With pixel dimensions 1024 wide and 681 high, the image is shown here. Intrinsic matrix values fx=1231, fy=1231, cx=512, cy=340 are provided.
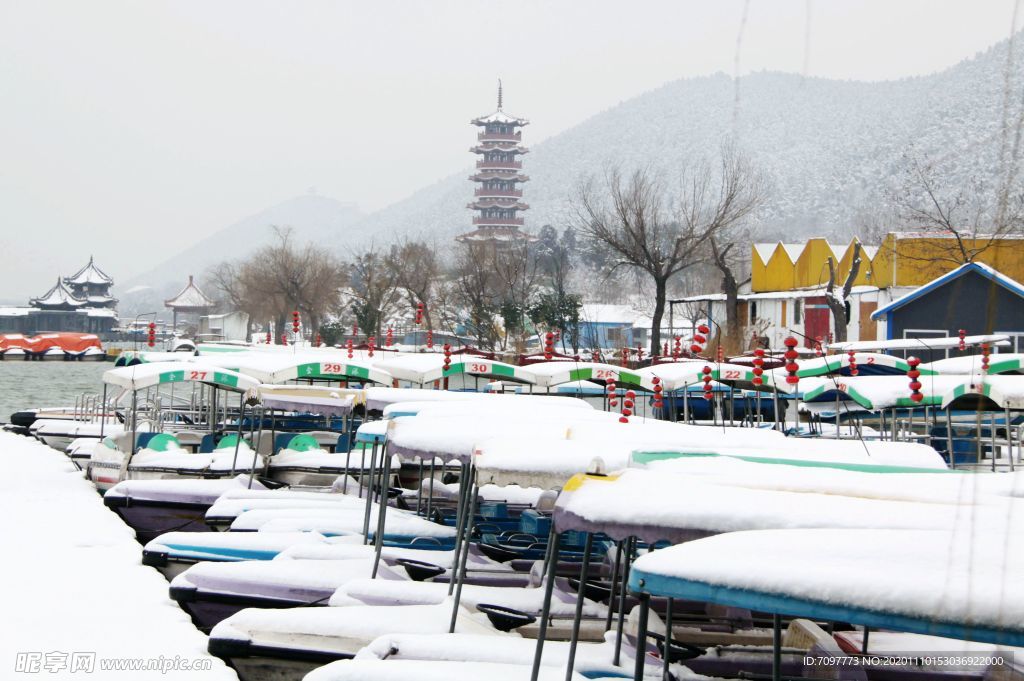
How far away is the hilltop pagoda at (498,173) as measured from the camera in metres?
140

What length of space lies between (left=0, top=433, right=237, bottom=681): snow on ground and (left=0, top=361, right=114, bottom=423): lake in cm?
4171

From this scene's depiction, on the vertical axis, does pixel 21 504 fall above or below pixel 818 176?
below

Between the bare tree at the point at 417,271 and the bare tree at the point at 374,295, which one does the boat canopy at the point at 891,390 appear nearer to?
the bare tree at the point at 417,271

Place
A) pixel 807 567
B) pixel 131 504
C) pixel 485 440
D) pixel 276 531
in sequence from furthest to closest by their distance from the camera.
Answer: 1. pixel 131 504
2. pixel 276 531
3. pixel 485 440
4. pixel 807 567

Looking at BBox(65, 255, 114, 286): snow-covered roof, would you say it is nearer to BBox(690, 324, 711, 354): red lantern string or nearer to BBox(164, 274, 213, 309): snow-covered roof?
BBox(164, 274, 213, 309): snow-covered roof

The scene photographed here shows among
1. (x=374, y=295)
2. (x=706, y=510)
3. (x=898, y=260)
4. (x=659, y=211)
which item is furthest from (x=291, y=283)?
(x=706, y=510)

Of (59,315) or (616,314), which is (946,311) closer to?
(616,314)

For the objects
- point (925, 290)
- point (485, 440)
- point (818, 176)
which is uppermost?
point (818, 176)

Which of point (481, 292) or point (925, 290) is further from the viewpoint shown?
point (481, 292)

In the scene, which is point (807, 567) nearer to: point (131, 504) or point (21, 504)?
point (131, 504)

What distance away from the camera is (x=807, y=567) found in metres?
4.52

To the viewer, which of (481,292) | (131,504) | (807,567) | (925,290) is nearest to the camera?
(807,567)

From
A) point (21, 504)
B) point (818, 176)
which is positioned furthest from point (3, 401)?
point (818, 176)

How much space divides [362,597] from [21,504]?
39.8ft
